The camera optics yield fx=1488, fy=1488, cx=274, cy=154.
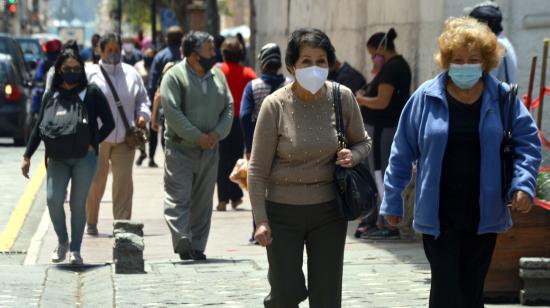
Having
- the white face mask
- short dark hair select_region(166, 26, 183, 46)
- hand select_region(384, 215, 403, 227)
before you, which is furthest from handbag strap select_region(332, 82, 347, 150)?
short dark hair select_region(166, 26, 183, 46)

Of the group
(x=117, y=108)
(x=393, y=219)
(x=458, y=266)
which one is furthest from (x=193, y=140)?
(x=458, y=266)

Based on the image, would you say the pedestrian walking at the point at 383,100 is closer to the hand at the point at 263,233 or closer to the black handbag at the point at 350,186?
the black handbag at the point at 350,186

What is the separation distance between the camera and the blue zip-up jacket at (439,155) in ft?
21.3

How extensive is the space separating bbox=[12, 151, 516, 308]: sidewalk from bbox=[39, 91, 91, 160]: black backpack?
34.1 inches

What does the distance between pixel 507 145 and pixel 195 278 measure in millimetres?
4106

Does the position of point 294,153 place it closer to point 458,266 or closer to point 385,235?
point 458,266

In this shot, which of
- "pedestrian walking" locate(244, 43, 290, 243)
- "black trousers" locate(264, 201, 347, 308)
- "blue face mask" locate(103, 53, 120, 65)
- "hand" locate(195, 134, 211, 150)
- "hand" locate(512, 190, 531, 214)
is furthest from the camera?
"blue face mask" locate(103, 53, 120, 65)

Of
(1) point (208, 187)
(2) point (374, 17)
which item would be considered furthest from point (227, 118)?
(2) point (374, 17)

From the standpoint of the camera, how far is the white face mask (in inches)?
267

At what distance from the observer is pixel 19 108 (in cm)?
2547

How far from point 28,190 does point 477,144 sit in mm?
11940

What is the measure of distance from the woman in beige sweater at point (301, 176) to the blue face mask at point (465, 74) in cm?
64

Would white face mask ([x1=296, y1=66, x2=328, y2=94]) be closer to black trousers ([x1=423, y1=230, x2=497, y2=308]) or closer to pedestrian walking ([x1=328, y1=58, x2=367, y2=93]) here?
black trousers ([x1=423, y1=230, x2=497, y2=308])

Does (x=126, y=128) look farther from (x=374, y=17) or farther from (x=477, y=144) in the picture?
(x=477, y=144)
